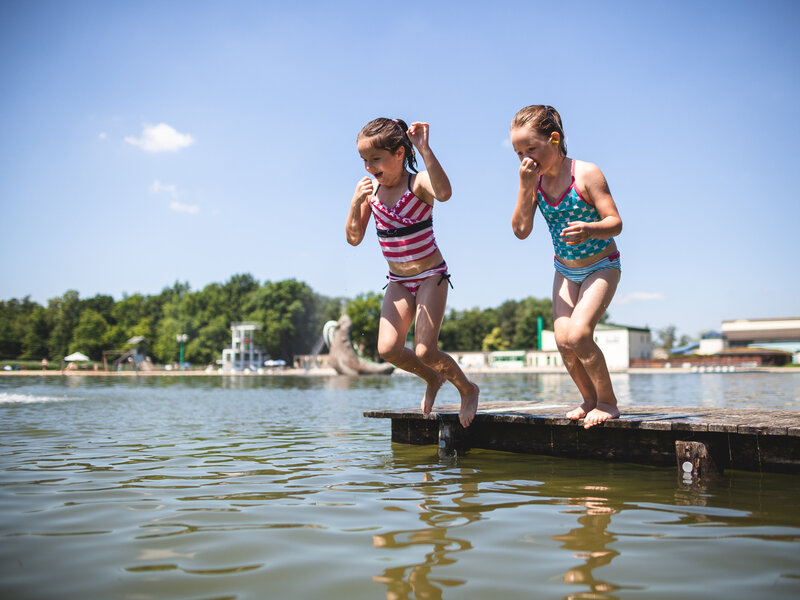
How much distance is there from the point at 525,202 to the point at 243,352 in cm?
6820

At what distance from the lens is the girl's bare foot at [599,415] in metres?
4.43

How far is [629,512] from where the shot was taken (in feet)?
10.1

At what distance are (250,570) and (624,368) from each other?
65.6m

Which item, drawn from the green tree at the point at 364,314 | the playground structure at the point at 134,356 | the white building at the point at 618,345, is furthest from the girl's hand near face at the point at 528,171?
the playground structure at the point at 134,356

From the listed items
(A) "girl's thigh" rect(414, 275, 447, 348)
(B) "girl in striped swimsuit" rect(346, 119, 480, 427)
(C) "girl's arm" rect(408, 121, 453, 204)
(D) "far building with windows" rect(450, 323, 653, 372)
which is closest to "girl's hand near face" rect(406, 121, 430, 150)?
(C) "girl's arm" rect(408, 121, 453, 204)

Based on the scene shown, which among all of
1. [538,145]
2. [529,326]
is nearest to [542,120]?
[538,145]

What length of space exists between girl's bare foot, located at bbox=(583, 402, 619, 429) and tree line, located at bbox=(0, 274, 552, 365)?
66.7 meters

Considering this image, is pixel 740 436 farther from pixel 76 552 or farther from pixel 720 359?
pixel 720 359

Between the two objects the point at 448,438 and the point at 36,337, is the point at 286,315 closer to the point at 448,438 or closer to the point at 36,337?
the point at 36,337

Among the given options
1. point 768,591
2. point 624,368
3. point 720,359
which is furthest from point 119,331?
point 768,591

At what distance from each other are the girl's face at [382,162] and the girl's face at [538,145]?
0.87 metres

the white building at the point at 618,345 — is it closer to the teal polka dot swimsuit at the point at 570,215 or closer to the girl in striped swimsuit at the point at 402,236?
the girl in striped swimsuit at the point at 402,236

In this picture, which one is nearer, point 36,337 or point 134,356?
point 134,356

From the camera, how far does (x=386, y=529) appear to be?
279cm
